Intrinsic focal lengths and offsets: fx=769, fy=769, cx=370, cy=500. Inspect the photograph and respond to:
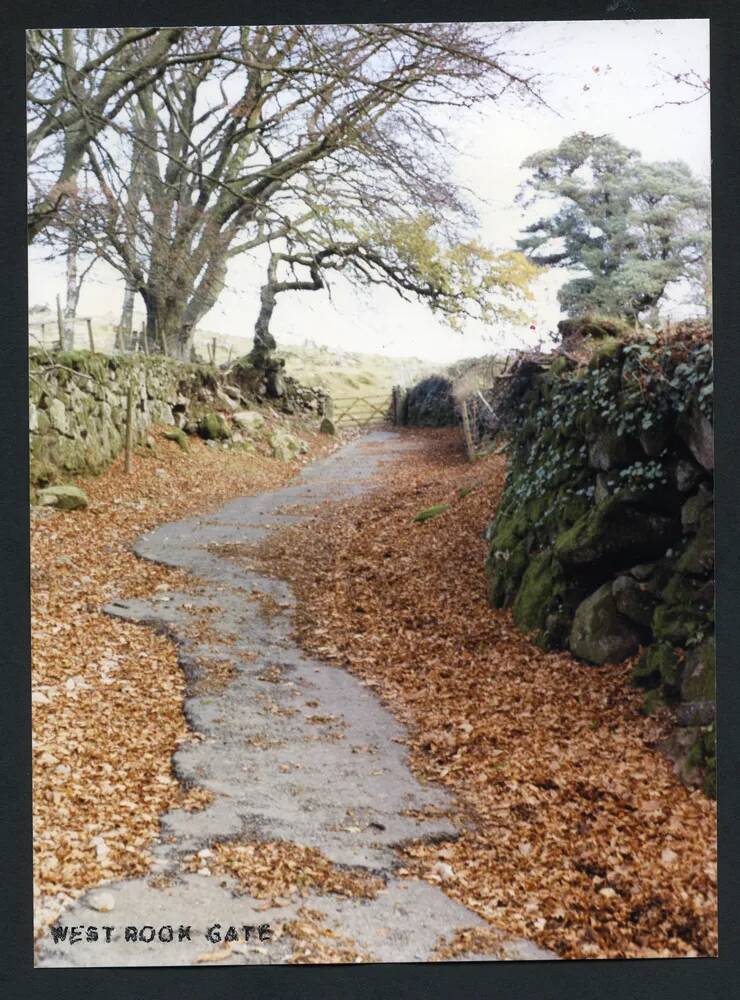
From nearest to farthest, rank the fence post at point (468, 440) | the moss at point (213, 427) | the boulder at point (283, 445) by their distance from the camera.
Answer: the fence post at point (468, 440), the boulder at point (283, 445), the moss at point (213, 427)

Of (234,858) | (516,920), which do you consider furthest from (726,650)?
(234,858)

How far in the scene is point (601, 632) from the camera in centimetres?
332

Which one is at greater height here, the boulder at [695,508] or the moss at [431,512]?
the boulder at [695,508]

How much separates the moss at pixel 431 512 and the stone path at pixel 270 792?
695 millimetres

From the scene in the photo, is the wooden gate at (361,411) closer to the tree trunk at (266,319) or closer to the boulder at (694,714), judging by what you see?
the tree trunk at (266,319)

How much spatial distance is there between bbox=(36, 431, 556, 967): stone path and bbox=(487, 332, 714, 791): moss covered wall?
3.13ft

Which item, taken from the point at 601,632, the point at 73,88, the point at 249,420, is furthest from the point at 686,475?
the point at 73,88

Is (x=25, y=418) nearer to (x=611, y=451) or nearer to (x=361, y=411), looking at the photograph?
(x=361, y=411)

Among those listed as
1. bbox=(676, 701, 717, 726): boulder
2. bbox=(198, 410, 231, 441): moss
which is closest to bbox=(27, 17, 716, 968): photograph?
bbox=(676, 701, 717, 726): boulder

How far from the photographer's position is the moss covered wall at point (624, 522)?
3117mm

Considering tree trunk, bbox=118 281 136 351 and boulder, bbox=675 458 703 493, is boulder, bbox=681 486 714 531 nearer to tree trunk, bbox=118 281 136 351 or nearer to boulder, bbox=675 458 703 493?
boulder, bbox=675 458 703 493

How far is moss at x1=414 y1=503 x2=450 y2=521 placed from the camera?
3561 millimetres

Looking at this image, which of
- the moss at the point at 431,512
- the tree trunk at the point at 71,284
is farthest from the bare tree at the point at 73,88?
the moss at the point at 431,512

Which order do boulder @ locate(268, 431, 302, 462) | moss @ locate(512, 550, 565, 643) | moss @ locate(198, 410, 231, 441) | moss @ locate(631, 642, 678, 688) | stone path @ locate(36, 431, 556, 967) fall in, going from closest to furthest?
stone path @ locate(36, 431, 556, 967) → moss @ locate(631, 642, 678, 688) → moss @ locate(512, 550, 565, 643) → boulder @ locate(268, 431, 302, 462) → moss @ locate(198, 410, 231, 441)
